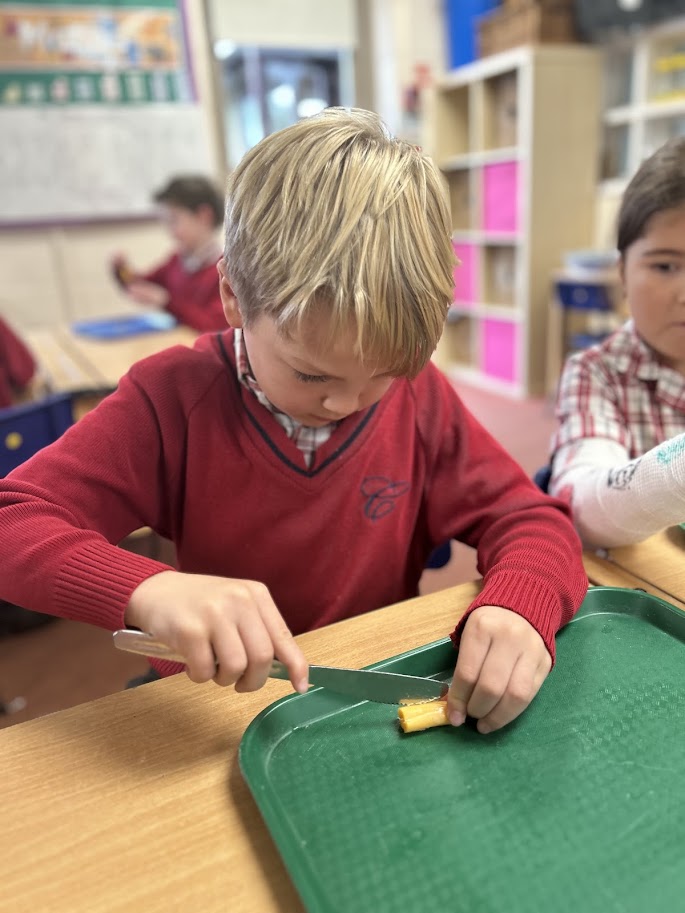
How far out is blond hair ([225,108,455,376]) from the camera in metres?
0.53

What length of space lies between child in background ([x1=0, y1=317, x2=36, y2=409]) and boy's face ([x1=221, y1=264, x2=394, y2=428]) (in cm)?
131

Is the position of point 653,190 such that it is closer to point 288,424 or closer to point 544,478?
point 544,478

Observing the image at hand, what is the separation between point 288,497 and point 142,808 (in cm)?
36

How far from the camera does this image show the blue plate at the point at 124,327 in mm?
2225

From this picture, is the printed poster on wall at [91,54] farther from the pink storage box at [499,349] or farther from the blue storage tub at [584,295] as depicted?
the blue storage tub at [584,295]

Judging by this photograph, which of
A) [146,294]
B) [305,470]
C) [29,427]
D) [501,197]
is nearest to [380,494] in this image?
[305,470]

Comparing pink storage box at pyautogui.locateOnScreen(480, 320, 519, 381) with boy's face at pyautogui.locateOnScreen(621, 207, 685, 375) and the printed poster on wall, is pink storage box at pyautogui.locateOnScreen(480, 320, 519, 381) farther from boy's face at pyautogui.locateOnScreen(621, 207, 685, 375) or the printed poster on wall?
boy's face at pyautogui.locateOnScreen(621, 207, 685, 375)

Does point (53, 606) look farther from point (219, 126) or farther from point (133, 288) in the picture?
point (219, 126)

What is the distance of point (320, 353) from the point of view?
22.1 inches

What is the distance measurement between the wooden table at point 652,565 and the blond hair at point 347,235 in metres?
0.33

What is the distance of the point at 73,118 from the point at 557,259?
2.52m

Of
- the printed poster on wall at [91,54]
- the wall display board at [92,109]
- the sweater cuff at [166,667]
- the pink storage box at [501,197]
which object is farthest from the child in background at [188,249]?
the sweater cuff at [166,667]

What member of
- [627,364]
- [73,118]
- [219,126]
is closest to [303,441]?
[627,364]

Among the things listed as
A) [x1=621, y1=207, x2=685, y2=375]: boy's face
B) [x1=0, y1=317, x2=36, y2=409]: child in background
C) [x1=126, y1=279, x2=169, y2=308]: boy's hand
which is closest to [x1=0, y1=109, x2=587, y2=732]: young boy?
[x1=621, y1=207, x2=685, y2=375]: boy's face
